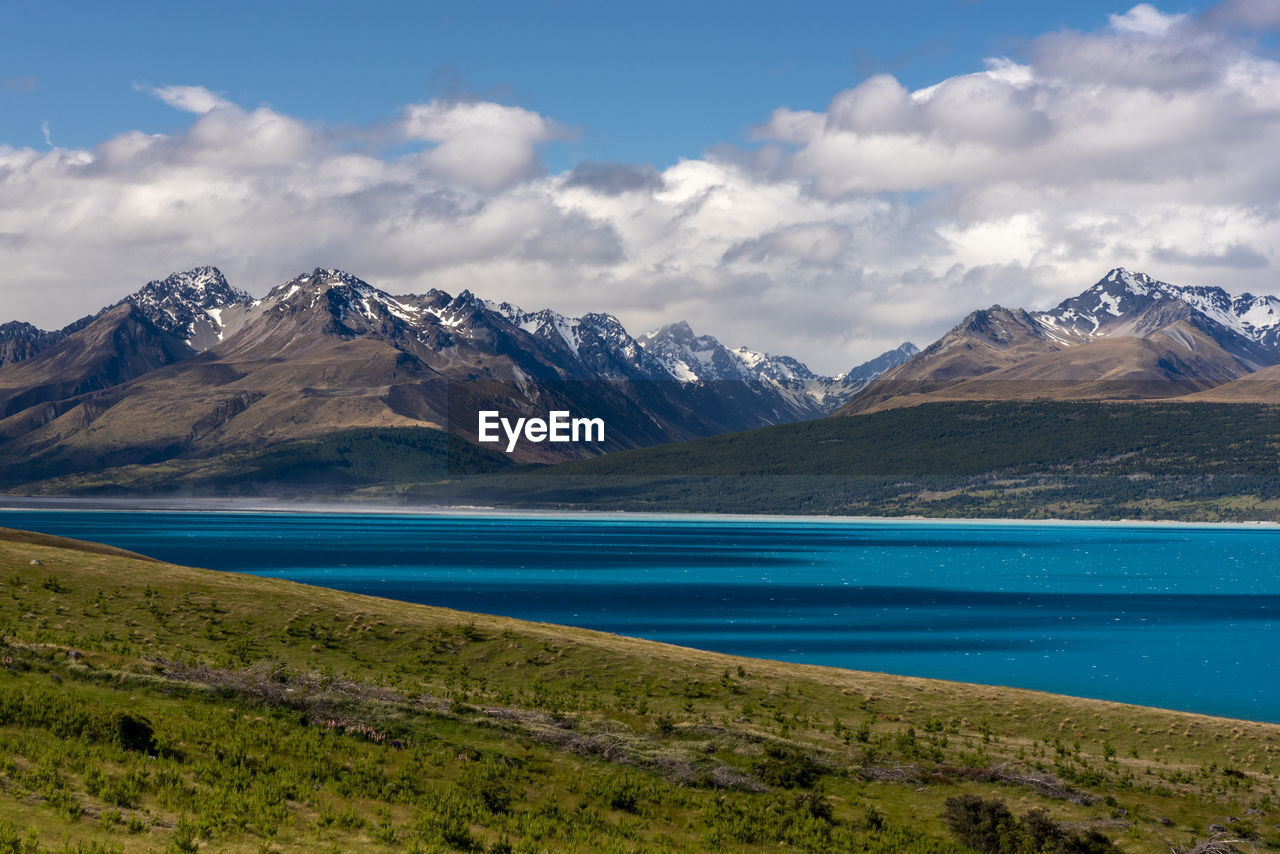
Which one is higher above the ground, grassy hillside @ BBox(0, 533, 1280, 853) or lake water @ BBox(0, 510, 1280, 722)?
grassy hillside @ BBox(0, 533, 1280, 853)

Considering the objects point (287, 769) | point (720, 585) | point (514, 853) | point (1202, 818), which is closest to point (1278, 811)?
point (1202, 818)

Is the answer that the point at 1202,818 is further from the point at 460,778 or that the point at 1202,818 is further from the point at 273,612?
the point at 273,612

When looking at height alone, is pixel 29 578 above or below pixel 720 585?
above

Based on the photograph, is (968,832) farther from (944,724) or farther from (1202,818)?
(944,724)

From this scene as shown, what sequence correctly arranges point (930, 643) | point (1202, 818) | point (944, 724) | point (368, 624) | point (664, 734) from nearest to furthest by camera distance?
point (1202, 818)
point (664, 734)
point (944, 724)
point (368, 624)
point (930, 643)

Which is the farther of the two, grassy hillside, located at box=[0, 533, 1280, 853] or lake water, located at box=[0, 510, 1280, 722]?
lake water, located at box=[0, 510, 1280, 722]

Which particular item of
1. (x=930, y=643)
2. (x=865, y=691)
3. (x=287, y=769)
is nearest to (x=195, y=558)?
(x=930, y=643)

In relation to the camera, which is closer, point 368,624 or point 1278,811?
point 1278,811

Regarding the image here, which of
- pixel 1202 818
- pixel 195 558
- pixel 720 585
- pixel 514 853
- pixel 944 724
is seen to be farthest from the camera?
pixel 195 558
